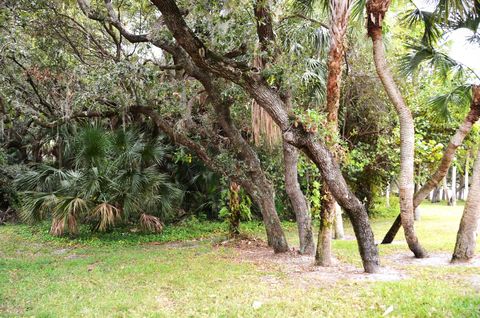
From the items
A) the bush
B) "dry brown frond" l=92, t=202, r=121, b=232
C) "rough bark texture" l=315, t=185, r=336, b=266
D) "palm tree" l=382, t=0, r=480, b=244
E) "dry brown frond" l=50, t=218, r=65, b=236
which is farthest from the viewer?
the bush

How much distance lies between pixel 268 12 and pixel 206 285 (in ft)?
15.0

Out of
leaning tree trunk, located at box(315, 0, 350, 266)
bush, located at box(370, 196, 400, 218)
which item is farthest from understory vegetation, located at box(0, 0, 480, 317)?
bush, located at box(370, 196, 400, 218)

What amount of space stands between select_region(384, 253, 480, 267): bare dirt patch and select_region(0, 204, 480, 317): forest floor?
0.02 meters

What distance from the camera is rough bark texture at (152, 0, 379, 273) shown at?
6301 mm

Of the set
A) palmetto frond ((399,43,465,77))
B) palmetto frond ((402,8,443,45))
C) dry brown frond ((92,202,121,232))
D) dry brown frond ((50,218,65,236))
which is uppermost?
palmetto frond ((402,8,443,45))

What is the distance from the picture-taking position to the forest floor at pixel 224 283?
5.01m

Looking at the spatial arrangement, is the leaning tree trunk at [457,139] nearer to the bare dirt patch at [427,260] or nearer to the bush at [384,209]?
the bare dirt patch at [427,260]

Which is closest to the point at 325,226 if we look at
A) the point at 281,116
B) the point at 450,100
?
the point at 281,116

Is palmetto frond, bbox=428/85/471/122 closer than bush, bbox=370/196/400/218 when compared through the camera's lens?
Yes

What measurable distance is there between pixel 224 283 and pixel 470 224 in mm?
4351

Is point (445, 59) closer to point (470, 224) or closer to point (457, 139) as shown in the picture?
point (457, 139)

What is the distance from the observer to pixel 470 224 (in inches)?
290

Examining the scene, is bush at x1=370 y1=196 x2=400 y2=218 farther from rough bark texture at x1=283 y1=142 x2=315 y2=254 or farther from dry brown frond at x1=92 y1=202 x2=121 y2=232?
dry brown frond at x1=92 y1=202 x2=121 y2=232

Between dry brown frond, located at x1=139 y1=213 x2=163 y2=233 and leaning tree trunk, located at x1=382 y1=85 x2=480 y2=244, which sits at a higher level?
leaning tree trunk, located at x1=382 y1=85 x2=480 y2=244
